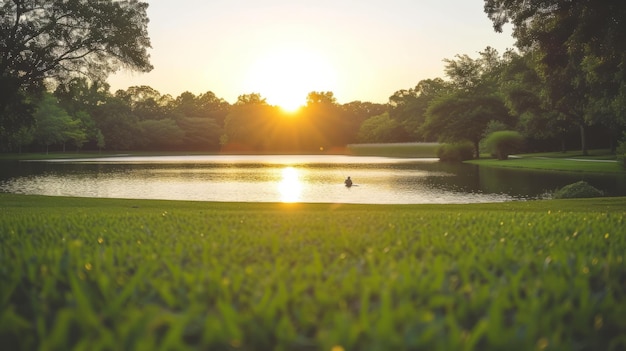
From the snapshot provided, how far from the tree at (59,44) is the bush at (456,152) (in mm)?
52816

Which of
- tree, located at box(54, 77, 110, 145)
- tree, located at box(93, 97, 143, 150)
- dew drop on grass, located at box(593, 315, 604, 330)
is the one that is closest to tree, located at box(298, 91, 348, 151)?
tree, located at box(93, 97, 143, 150)

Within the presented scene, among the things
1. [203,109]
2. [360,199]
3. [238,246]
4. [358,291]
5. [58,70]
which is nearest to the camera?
[358,291]

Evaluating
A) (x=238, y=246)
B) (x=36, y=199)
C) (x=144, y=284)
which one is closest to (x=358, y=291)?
(x=144, y=284)

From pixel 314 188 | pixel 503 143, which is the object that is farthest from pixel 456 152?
pixel 314 188

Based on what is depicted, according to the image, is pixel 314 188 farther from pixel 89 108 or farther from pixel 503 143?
pixel 89 108

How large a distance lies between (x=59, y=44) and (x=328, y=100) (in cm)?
11195

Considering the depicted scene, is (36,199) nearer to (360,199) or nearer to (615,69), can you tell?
(360,199)

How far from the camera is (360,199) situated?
26.5m

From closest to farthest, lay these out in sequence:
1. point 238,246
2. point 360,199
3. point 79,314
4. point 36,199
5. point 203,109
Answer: point 79,314 < point 238,246 < point 36,199 < point 360,199 < point 203,109

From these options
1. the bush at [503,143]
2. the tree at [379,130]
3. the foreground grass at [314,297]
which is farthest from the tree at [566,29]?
the tree at [379,130]

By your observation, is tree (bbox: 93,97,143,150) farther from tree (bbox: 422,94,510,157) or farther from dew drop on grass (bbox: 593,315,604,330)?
dew drop on grass (bbox: 593,315,604,330)

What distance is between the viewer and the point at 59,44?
28938 millimetres

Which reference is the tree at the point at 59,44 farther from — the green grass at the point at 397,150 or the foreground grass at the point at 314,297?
the green grass at the point at 397,150

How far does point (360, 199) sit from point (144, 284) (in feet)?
78.8
